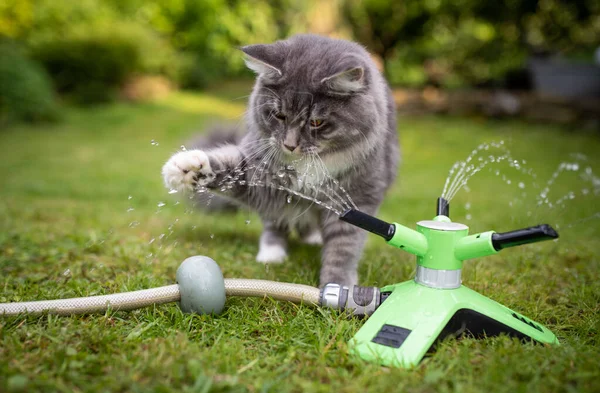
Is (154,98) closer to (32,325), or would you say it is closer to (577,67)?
(577,67)

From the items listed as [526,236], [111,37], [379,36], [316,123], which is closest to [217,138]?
[316,123]

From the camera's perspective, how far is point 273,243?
271cm

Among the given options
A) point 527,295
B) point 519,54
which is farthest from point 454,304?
point 519,54

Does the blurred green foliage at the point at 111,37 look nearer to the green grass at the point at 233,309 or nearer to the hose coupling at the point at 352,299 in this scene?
the green grass at the point at 233,309

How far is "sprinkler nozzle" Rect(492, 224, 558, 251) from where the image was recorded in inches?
58.1

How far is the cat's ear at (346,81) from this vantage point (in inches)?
74.6

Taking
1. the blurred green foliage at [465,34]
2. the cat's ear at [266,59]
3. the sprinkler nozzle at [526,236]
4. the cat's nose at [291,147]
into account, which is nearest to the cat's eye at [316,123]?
the cat's nose at [291,147]

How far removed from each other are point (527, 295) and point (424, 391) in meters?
1.03

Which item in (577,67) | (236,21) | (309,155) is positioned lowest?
(309,155)

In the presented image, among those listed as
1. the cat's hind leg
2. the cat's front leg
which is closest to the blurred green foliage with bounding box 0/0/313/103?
the cat's hind leg

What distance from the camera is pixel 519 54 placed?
953 centimetres

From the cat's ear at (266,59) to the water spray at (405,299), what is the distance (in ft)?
2.42

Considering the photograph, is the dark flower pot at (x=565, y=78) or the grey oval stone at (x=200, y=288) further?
the dark flower pot at (x=565, y=78)

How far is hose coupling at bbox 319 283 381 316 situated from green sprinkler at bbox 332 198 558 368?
7 cm
